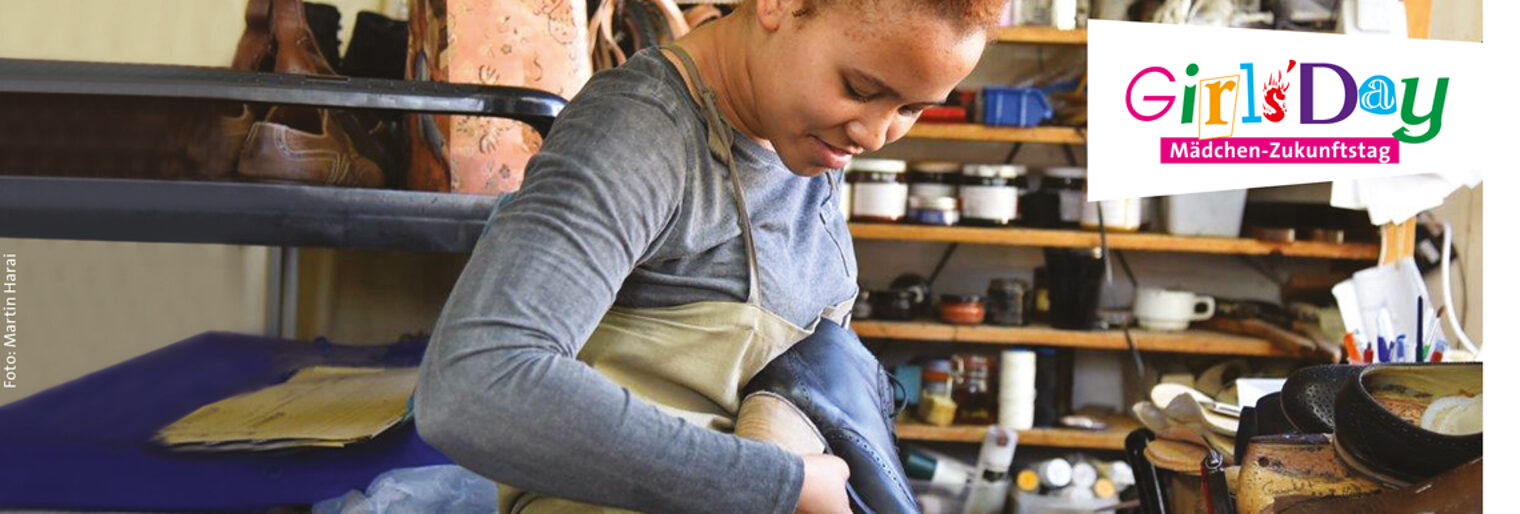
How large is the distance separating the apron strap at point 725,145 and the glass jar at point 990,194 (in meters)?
2.68

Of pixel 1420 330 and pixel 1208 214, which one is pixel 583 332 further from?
pixel 1208 214

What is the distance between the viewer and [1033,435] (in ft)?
12.3

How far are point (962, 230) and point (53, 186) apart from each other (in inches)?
99.2

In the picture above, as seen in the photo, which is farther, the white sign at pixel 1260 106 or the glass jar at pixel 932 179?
the glass jar at pixel 932 179

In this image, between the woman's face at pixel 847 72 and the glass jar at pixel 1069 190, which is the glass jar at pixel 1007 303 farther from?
the woman's face at pixel 847 72

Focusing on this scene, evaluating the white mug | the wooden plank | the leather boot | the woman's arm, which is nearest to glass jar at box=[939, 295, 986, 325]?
the white mug

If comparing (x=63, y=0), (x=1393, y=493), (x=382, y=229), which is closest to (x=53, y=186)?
(x=382, y=229)

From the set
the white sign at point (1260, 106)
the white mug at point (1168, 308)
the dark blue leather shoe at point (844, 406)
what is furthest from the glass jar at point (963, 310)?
the dark blue leather shoe at point (844, 406)

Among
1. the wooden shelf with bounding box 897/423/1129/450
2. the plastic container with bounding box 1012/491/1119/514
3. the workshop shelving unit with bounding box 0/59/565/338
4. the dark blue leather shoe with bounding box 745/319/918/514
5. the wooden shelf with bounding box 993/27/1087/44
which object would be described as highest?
the wooden shelf with bounding box 993/27/1087/44

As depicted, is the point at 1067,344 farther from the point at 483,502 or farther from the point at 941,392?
the point at 483,502

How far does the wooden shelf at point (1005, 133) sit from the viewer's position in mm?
3596

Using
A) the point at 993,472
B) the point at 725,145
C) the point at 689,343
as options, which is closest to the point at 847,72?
the point at 725,145

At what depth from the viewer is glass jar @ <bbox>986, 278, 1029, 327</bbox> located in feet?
12.4

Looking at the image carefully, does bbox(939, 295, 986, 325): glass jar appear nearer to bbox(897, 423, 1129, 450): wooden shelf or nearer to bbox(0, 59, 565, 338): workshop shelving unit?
bbox(897, 423, 1129, 450): wooden shelf
